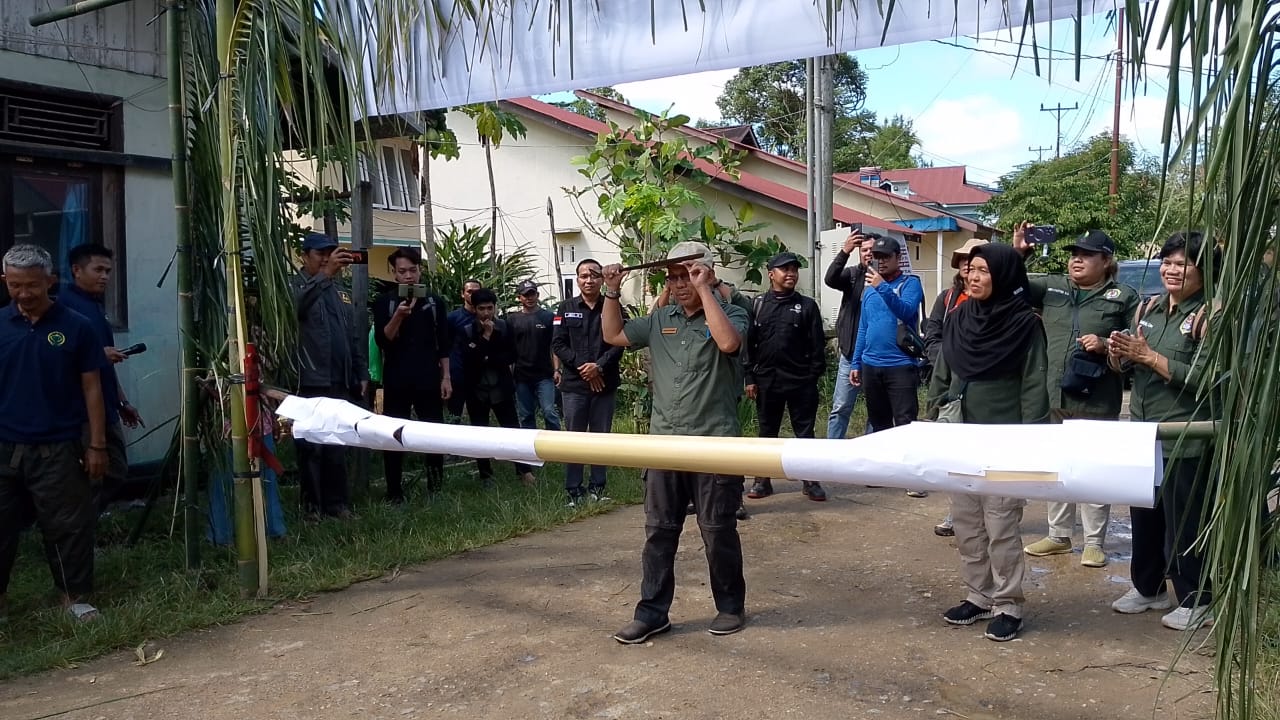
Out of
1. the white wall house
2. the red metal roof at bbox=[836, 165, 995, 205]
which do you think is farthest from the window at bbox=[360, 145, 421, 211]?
the red metal roof at bbox=[836, 165, 995, 205]

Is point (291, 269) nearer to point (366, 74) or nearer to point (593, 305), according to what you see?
point (366, 74)

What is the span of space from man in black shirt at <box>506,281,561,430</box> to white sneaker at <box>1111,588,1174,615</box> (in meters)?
4.46

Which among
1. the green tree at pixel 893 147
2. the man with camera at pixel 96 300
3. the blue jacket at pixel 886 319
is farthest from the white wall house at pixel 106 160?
the green tree at pixel 893 147

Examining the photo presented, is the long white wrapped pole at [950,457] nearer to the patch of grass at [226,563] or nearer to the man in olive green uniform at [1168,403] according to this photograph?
the man in olive green uniform at [1168,403]

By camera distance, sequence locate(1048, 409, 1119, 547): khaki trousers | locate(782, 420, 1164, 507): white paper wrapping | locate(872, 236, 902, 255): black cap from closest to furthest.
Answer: locate(782, 420, 1164, 507): white paper wrapping → locate(1048, 409, 1119, 547): khaki trousers → locate(872, 236, 902, 255): black cap

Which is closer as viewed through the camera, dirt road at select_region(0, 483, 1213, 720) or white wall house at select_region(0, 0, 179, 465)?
dirt road at select_region(0, 483, 1213, 720)

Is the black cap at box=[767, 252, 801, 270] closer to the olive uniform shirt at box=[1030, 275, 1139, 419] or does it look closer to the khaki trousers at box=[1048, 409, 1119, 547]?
the olive uniform shirt at box=[1030, 275, 1139, 419]

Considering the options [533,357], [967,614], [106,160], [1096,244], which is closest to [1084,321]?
[1096,244]

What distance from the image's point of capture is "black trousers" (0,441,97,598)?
15.5 feet

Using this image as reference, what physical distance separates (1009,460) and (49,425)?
4181mm

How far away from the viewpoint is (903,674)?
13.4 feet

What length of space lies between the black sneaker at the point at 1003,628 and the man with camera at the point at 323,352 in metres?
4.09

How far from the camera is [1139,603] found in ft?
15.6

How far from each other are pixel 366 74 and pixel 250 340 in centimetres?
146
